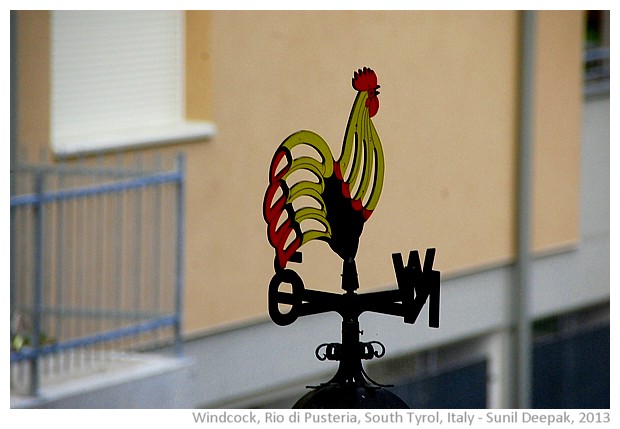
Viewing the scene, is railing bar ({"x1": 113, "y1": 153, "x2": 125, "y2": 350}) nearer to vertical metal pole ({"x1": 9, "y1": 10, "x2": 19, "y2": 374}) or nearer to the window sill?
the window sill

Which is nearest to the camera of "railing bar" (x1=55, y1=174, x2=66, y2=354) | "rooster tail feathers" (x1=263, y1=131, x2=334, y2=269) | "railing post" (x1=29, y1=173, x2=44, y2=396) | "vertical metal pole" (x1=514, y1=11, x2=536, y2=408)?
"rooster tail feathers" (x1=263, y1=131, x2=334, y2=269)

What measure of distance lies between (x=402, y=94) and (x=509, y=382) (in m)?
1.84

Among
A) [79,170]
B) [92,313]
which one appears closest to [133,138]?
[79,170]

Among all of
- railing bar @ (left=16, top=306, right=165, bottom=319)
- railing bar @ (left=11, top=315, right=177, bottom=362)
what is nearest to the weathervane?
railing bar @ (left=11, top=315, right=177, bottom=362)

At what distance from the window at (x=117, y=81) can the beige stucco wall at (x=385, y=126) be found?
7cm

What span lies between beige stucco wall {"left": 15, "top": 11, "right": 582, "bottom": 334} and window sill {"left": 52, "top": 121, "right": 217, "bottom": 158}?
5 centimetres

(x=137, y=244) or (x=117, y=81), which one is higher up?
(x=117, y=81)

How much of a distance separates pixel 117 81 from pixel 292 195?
2.63m

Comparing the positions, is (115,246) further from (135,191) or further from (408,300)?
(408,300)

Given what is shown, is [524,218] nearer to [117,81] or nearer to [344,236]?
[117,81]

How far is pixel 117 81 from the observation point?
4422 mm

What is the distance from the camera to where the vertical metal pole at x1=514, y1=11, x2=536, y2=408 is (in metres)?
5.74

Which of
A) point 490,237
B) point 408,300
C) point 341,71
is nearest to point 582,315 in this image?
point 490,237
